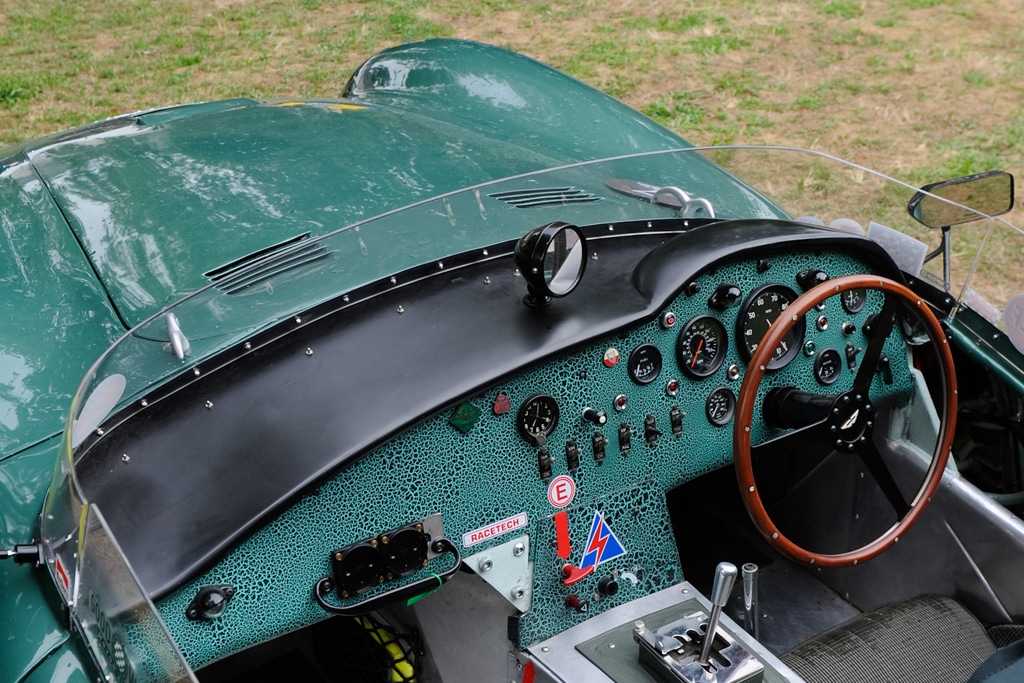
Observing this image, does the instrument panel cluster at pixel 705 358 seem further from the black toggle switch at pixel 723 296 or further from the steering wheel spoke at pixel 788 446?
the steering wheel spoke at pixel 788 446

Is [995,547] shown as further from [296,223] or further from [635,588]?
[296,223]

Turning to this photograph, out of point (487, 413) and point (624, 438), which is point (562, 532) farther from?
point (487, 413)

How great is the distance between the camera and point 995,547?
259cm

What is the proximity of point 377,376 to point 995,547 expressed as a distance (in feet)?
5.31

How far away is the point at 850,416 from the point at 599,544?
25.5 inches

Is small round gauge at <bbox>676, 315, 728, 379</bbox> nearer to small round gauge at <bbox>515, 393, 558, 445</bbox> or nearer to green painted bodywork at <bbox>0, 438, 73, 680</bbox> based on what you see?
small round gauge at <bbox>515, 393, 558, 445</bbox>

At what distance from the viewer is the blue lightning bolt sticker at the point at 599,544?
2.34 meters

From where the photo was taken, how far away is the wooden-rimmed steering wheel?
216 cm

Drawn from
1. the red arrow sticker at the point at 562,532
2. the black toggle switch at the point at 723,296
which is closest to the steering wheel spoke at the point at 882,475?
the black toggle switch at the point at 723,296

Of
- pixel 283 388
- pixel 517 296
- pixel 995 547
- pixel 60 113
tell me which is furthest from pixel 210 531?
pixel 60 113

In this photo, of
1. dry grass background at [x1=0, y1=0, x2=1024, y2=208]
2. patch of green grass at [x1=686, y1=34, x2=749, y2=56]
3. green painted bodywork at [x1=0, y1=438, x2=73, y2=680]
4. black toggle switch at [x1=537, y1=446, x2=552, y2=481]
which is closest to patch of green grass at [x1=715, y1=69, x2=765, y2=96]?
dry grass background at [x1=0, y1=0, x2=1024, y2=208]

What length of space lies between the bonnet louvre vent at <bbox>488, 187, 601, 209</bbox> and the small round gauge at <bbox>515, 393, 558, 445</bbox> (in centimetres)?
67

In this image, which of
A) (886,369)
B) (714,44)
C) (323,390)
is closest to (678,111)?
(714,44)

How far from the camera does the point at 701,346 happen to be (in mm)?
2381
